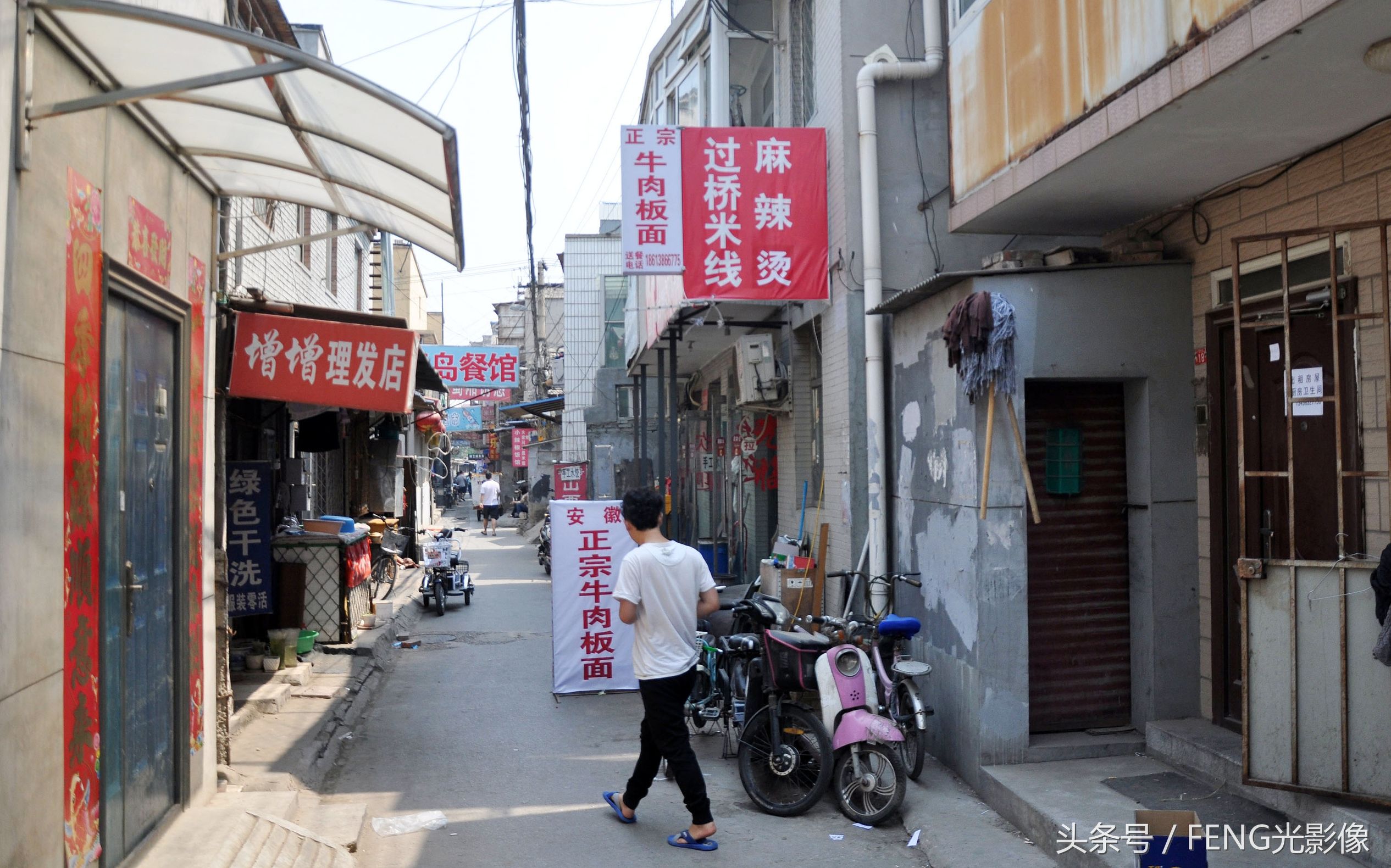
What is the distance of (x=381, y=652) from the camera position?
11.9 metres

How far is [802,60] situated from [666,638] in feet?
25.4

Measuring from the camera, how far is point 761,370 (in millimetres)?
11695

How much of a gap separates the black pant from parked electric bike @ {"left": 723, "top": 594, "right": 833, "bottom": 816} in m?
0.70

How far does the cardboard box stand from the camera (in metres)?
3.76

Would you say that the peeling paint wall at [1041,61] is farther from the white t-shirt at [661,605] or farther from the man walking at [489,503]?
the man walking at [489,503]

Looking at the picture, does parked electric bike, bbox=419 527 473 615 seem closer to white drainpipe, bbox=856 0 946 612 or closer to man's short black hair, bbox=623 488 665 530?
white drainpipe, bbox=856 0 946 612

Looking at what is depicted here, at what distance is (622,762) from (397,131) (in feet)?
15.8

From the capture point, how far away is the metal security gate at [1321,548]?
490 cm

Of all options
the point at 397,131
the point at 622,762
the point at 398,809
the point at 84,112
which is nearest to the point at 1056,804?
the point at 622,762

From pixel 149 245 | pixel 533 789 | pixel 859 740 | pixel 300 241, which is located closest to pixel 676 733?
pixel 859 740

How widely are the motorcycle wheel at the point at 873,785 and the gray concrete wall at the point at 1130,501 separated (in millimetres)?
848

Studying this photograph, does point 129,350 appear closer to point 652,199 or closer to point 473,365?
point 652,199

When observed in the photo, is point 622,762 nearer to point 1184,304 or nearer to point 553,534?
point 553,534

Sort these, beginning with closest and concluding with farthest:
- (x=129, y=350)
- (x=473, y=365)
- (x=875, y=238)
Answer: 1. (x=129, y=350)
2. (x=875, y=238)
3. (x=473, y=365)
